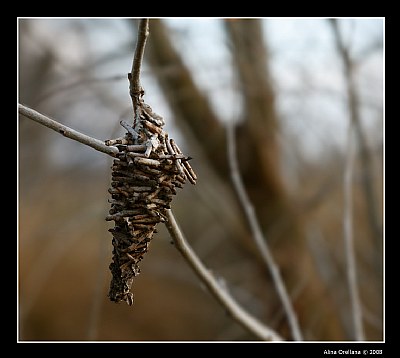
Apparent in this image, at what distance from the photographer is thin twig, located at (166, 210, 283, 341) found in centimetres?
72

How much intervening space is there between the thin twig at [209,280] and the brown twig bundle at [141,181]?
3 centimetres

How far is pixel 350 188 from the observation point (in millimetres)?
1437

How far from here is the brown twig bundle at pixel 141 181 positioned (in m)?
0.64

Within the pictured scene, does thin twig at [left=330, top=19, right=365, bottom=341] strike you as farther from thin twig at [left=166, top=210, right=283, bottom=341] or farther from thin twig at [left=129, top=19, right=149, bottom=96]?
thin twig at [left=129, top=19, right=149, bottom=96]

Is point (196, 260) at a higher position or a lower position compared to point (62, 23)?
lower

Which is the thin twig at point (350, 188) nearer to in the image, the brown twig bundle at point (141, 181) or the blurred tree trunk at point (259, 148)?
the blurred tree trunk at point (259, 148)

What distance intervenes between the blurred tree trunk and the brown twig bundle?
52.7 inches

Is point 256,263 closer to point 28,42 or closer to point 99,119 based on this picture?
point 99,119
